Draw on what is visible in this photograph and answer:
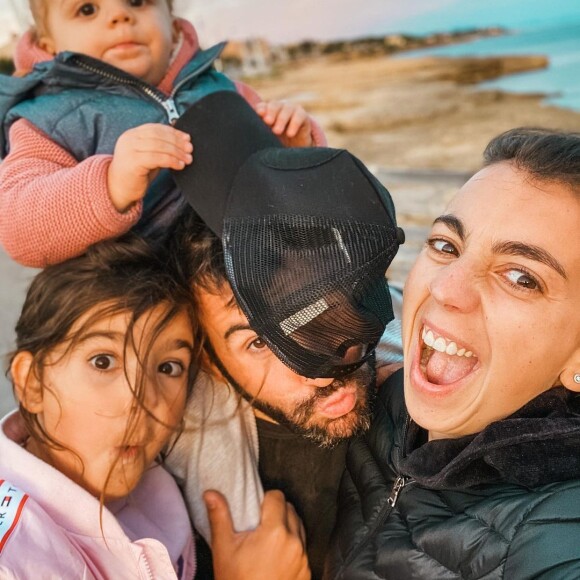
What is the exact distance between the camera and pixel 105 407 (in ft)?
5.36

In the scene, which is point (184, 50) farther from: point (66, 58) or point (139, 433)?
point (139, 433)

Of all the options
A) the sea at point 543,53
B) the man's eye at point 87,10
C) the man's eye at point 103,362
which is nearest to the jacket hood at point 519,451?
the man's eye at point 103,362

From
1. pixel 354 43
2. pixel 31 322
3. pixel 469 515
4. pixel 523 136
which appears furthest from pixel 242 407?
pixel 354 43

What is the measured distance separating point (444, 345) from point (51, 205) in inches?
37.5

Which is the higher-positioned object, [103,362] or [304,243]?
[304,243]

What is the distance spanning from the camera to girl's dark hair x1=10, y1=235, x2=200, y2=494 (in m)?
1.68

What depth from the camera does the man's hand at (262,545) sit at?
1.75 metres

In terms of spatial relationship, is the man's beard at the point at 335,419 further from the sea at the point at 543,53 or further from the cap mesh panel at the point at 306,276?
the sea at the point at 543,53

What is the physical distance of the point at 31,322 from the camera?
1752 millimetres

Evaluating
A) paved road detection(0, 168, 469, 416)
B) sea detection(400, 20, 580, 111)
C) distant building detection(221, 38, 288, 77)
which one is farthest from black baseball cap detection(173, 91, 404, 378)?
distant building detection(221, 38, 288, 77)

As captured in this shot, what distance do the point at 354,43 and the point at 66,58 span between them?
1413 cm

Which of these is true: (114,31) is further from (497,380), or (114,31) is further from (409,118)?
(409,118)

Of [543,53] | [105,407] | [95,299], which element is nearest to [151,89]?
[95,299]

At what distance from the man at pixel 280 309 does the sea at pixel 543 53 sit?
27.5 ft
